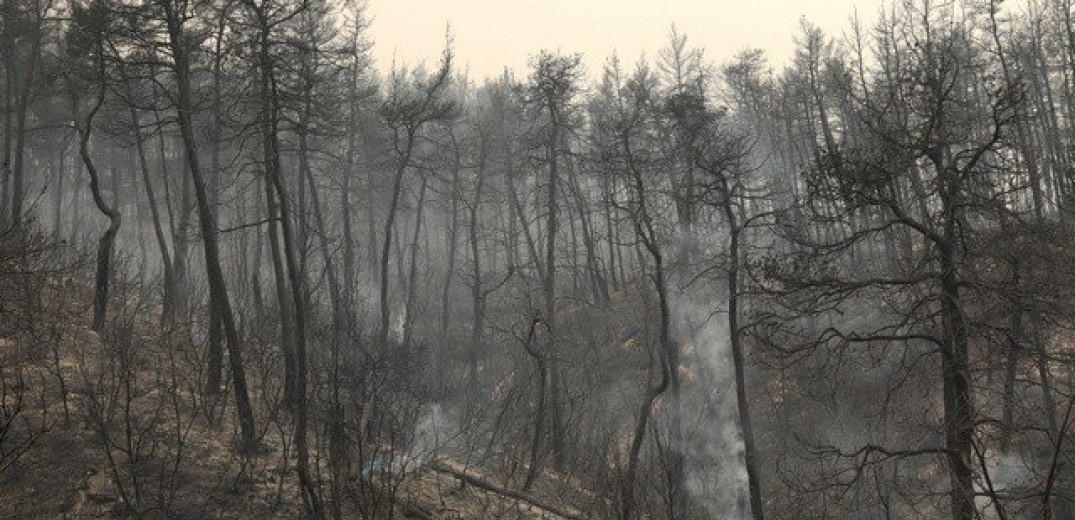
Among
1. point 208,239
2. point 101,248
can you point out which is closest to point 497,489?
point 208,239

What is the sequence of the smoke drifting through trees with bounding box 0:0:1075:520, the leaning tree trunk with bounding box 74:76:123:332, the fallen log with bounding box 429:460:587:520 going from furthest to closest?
the leaning tree trunk with bounding box 74:76:123:332, the fallen log with bounding box 429:460:587:520, the smoke drifting through trees with bounding box 0:0:1075:520

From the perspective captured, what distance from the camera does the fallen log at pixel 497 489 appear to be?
12.0 m

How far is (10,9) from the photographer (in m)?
18.0

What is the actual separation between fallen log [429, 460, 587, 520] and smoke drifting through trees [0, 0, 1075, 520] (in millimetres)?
85

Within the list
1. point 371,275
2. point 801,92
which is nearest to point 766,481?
point 801,92

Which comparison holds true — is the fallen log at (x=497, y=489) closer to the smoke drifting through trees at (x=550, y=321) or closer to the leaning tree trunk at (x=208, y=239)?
the smoke drifting through trees at (x=550, y=321)

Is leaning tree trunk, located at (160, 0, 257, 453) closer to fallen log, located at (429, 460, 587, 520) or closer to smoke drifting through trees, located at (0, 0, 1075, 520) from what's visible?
smoke drifting through trees, located at (0, 0, 1075, 520)

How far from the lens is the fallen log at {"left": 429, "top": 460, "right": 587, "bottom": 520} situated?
39.3ft

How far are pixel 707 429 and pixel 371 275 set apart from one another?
19.1 m

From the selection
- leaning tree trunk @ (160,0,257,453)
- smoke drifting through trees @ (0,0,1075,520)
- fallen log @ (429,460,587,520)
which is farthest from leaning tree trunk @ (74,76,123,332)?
fallen log @ (429,460,587,520)

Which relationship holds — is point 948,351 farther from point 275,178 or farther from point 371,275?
point 371,275

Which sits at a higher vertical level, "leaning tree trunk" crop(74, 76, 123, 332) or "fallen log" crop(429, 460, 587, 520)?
"leaning tree trunk" crop(74, 76, 123, 332)

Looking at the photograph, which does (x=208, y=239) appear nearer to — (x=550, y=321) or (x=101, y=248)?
(x=101, y=248)

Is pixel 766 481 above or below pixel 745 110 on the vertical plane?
below
